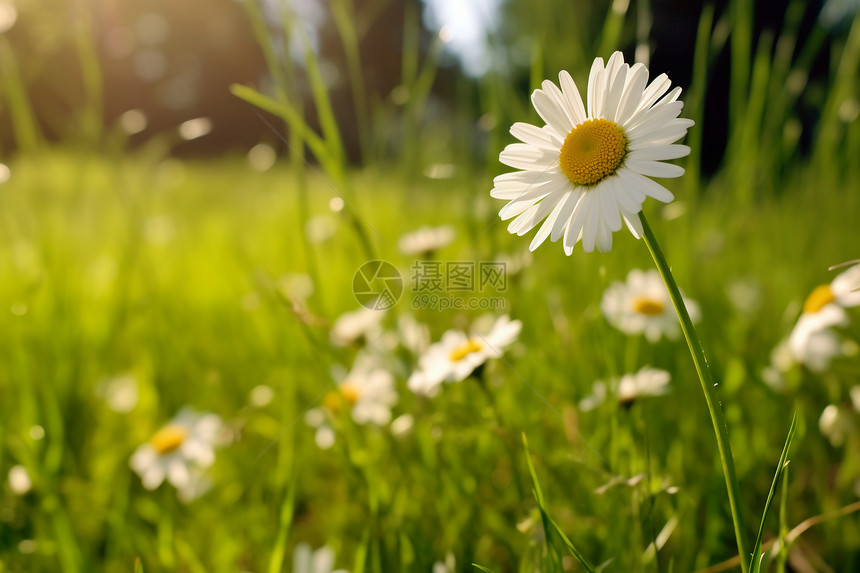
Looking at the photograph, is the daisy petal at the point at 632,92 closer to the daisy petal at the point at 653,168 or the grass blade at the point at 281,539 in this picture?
the daisy petal at the point at 653,168

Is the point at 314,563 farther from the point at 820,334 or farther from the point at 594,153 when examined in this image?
the point at 820,334

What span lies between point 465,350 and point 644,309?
351 millimetres

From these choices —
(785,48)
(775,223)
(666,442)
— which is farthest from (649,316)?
(775,223)

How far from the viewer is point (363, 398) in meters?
0.76

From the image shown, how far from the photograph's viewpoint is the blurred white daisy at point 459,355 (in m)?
0.54

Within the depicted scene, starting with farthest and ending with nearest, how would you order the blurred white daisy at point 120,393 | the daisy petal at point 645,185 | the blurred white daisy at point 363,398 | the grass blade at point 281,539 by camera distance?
1. the blurred white daisy at point 120,393
2. the blurred white daisy at point 363,398
3. the grass blade at point 281,539
4. the daisy petal at point 645,185

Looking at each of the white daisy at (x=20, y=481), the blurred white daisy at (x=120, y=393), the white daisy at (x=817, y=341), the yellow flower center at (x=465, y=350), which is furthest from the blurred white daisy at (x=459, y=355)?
the blurred white daisy at (x=120, y=393)

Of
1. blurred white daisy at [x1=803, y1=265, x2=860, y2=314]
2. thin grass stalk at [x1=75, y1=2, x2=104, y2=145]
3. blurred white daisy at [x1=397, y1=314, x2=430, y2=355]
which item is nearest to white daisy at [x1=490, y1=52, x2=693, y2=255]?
blurred white daisy at [x1=803, y1=265, x2=860, y2=314]

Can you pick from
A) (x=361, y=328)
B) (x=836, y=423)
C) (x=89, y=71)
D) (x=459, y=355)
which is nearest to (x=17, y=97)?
(x=89, y=71)

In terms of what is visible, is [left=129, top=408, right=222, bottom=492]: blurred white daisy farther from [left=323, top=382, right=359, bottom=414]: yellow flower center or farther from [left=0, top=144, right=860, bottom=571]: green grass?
[left=323, top=382, right=359, bottom=414]: yellow flower center

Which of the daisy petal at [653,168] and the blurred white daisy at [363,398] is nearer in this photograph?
the daisy petal at [653,168]

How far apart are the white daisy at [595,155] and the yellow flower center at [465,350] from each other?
26 centimetres

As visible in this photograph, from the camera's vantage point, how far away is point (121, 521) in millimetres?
636

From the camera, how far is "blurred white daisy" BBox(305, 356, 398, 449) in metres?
0.74
